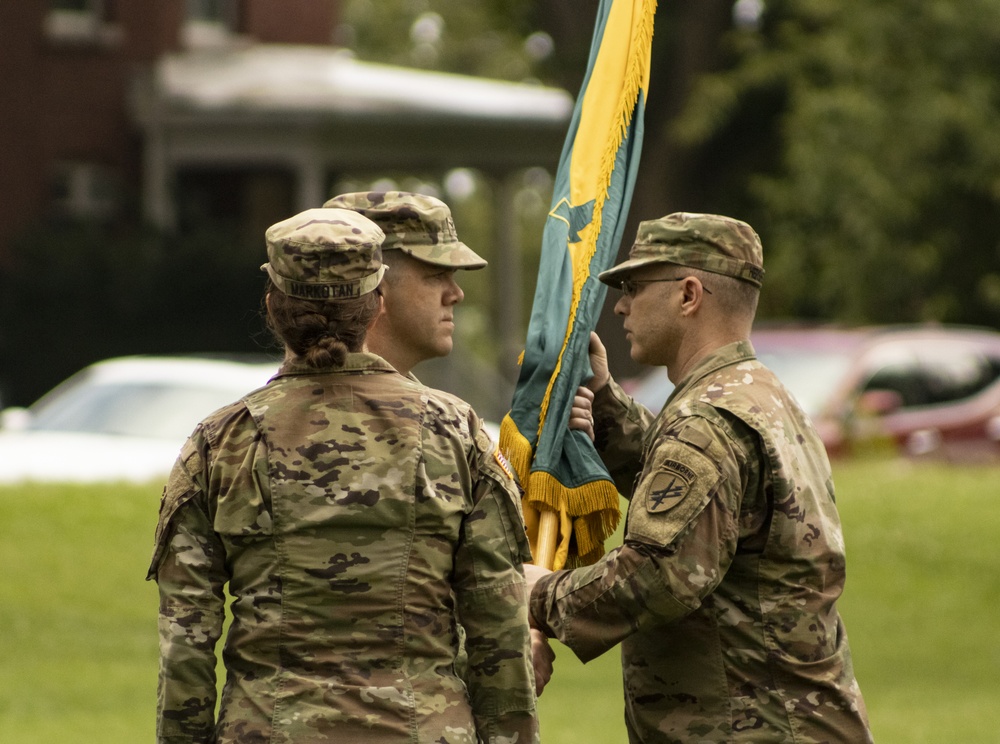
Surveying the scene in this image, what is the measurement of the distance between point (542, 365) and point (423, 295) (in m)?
0.78

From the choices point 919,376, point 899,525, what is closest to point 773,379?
point 899,525

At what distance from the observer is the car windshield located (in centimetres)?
1251

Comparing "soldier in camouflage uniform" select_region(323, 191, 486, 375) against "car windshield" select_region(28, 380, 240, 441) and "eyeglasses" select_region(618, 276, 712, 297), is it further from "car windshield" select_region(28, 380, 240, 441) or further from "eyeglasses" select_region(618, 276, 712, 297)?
"car windshield" select_region(28, 380, 240, 441)

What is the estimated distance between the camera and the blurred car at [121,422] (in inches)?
490

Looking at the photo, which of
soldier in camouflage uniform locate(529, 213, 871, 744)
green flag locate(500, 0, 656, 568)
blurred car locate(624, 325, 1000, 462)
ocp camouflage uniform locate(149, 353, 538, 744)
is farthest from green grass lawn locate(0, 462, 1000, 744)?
ocp camouflage uniform locate(149, 353, 538, 744)

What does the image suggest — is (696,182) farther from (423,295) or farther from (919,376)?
(423,295)

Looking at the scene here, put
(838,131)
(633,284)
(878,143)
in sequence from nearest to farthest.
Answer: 1. (633,284)
2. (838,131)
3. (878,143)

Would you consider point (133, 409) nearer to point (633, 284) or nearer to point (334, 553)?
point (633, 284)

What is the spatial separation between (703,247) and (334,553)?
1.31 m

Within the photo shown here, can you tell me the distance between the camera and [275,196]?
26.1m

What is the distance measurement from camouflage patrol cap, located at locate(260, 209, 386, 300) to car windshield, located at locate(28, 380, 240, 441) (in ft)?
29.7

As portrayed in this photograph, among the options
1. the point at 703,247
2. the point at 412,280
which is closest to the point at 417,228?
the point at 412,280

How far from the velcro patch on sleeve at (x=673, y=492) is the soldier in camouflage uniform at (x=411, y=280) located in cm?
58

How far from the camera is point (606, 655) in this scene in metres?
11.0
